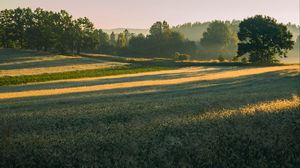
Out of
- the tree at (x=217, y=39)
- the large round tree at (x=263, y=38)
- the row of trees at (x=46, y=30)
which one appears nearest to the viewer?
the large round tree at (x=263, y=38)

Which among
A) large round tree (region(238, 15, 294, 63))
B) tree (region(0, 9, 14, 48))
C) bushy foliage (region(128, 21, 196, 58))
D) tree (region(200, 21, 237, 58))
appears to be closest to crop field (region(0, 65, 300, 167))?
large round tree (region(238, 15, 294, 63))

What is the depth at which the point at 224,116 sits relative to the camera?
12.4 meters

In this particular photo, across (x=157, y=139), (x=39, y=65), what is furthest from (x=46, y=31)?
(x=157, y=139)

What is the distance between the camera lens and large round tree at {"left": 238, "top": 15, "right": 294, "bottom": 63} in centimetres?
8475

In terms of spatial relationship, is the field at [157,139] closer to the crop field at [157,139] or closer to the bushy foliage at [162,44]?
the crop field at [157,139]

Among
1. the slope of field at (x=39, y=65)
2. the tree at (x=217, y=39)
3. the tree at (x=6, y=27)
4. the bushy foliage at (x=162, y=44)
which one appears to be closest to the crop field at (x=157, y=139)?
the slope of field at (x=39, y=65)

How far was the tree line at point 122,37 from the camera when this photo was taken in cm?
8612

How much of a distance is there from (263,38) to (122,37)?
91.4 metres

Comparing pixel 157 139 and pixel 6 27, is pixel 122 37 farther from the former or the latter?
pixel 157 139

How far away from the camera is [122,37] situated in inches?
6609

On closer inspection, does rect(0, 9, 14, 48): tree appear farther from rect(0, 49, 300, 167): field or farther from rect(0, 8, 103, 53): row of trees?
rect(0, 49, 300, 167): field

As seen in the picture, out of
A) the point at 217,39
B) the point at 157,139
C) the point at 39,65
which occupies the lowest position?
the point at 39,65

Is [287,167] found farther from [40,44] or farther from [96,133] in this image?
[40,44]

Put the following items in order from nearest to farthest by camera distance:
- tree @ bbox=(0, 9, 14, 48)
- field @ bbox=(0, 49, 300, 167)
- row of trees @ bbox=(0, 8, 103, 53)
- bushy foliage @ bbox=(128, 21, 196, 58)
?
field @ bbox=(0, 49, 300, 167) < row of trees @ bbox=(0, 8, 103, 53) < tree @ bbox=(0, 9, 14, 48) < bushy foliage @ bbox=(128, 21, 196, 58)
